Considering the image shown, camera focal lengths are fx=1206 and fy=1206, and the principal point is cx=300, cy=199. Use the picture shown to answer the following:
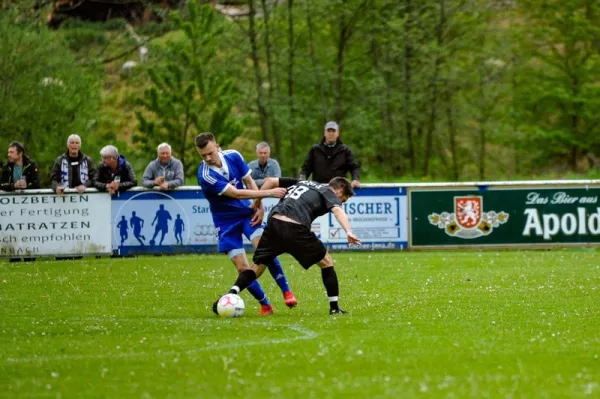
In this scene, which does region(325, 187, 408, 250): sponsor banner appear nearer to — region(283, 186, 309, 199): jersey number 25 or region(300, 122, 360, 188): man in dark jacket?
region(300, 122, 360, 188): man in dark jacket

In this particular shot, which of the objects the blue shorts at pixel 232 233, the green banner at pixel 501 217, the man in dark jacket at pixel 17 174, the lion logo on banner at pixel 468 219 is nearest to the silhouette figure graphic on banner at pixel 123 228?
the man in dark jacket at pixel 17 174

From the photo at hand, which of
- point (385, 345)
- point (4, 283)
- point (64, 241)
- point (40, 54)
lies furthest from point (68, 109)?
point (385, 345)

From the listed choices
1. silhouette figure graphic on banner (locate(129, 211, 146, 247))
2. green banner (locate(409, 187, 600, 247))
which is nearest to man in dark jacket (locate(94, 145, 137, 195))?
silhouette figure graphic on banner (locate(129, 211, 146, 247))

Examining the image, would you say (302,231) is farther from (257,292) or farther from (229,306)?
(229,306)

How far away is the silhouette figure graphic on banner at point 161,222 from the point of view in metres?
24.2

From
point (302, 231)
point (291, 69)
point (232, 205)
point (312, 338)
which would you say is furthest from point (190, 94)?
point (312, 338)

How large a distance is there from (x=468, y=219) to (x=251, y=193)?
12.4m

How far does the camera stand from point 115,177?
23.9 m

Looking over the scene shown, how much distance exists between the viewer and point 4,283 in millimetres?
18094

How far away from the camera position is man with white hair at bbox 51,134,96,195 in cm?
2361

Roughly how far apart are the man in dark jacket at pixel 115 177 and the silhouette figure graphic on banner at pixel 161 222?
2.53ft

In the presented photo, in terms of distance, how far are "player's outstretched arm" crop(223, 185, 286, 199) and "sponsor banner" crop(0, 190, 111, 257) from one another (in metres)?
11.2

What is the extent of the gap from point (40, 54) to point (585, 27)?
81.2 feet

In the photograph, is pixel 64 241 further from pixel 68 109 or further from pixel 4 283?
pixel 68 109
